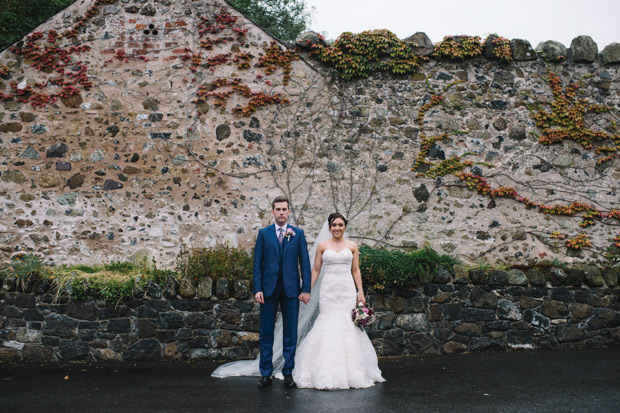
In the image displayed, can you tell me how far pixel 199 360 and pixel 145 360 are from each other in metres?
0.70

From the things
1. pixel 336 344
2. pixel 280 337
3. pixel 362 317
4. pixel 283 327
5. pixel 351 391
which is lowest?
pixel 351 391

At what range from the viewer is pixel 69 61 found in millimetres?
9078

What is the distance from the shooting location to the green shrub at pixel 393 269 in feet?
23.2

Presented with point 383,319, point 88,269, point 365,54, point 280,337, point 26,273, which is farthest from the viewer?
point 365,54

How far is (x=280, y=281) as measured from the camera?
545 cm

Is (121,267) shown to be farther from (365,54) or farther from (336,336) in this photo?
(365,54)

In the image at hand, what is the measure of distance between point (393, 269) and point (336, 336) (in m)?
1.90

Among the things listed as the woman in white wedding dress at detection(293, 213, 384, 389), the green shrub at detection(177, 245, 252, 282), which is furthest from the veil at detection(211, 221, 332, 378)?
the green shrub at detection(177, 245, 252, 282)

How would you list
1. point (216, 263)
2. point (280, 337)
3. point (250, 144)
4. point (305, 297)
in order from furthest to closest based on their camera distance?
point (250, 144) < point (216, 263) < point (280, 337) < point (305, 297)

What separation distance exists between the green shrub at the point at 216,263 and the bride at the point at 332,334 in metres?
1.44

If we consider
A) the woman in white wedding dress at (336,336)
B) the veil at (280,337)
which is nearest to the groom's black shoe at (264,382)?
the woman in white wedding dress at (336,336)

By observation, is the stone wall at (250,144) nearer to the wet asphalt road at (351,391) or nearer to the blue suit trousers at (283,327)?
the wet asphalt road at (351,391)

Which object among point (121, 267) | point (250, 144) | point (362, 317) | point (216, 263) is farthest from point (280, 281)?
point (250, 144)

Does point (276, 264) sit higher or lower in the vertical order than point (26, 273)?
higher
